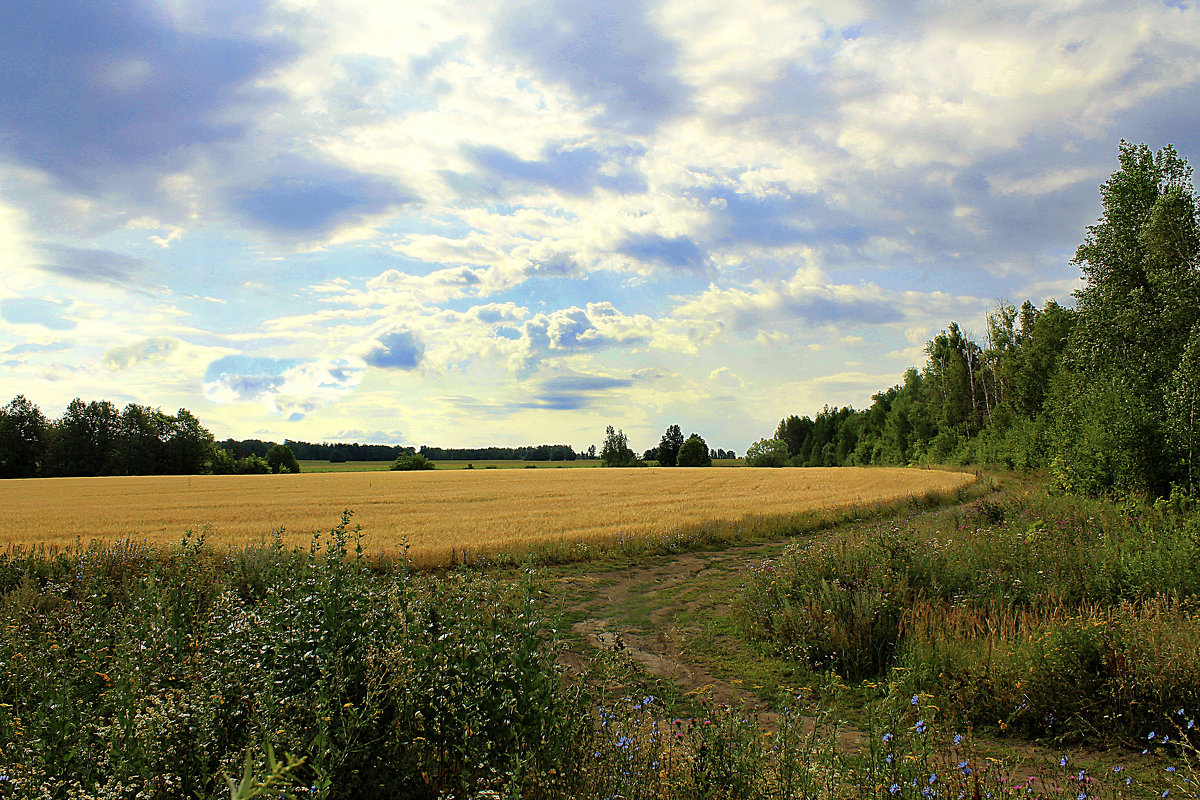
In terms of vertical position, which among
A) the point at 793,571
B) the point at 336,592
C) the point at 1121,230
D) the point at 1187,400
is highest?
the point at 1121,230

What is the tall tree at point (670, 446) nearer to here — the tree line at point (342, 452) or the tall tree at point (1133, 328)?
the tree line at point (342, 452)

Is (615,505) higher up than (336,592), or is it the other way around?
(336,592)

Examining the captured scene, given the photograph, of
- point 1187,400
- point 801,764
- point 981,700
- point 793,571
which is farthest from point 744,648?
point 1187,400

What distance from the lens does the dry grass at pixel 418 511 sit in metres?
18.7

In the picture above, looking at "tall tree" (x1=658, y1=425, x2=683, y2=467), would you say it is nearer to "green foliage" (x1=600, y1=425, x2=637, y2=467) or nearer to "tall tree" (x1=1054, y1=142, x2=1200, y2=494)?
"green foliage" (x1=600, y1=425, x2=637, y2=467)

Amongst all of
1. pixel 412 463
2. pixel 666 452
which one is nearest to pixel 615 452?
pixel 666 452

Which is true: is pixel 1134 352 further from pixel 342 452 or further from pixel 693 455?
pixel 342 452

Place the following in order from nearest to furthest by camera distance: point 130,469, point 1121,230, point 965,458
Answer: point 1121,230 → point 965,458 → point 130,469

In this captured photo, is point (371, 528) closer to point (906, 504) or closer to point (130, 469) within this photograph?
point (906, 504)

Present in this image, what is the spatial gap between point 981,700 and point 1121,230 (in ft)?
94.1

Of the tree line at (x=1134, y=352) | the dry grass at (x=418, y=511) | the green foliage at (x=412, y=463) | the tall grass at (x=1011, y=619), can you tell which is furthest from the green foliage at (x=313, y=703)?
the green foliage at (x=412, y=463)

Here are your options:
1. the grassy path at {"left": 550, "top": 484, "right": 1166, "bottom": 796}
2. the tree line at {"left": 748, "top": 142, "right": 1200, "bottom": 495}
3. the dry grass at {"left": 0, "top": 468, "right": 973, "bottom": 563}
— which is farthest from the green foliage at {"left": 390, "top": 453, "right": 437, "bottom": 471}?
the grassy path at {"left": 550, "top": 484, "right": 1166, "bottom": 796}

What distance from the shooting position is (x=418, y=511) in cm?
2752

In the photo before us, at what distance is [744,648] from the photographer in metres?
9.23
